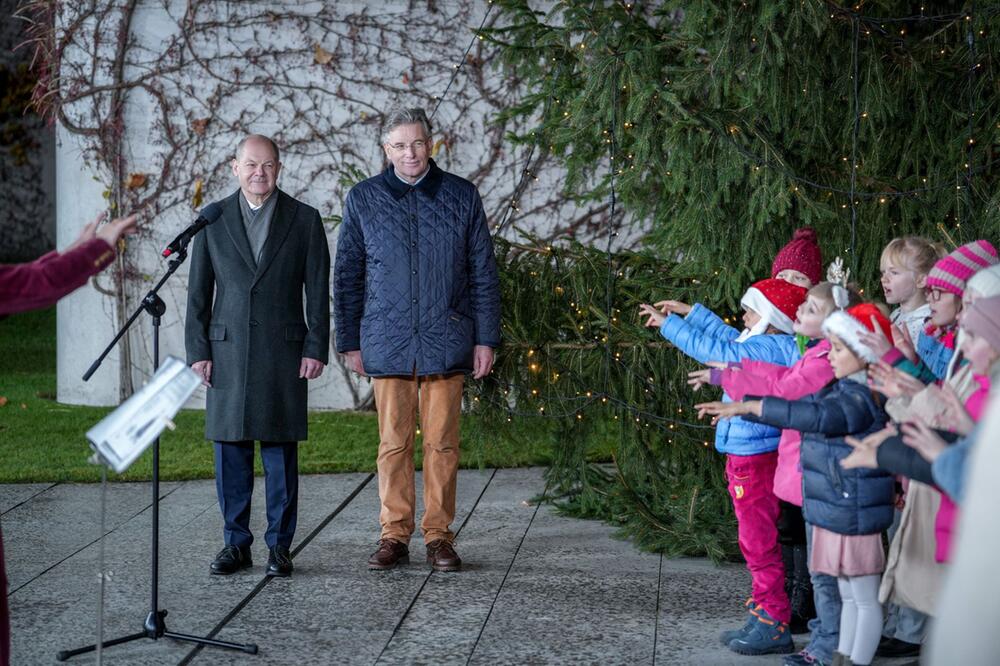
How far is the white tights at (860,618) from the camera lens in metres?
3.97

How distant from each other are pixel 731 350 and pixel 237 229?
7.51 feet

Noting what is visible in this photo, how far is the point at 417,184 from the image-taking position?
5637 millimetres

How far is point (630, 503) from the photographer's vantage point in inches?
245

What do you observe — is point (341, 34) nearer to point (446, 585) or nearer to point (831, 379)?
point (446, 585)

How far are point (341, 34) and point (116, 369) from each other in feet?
10.8

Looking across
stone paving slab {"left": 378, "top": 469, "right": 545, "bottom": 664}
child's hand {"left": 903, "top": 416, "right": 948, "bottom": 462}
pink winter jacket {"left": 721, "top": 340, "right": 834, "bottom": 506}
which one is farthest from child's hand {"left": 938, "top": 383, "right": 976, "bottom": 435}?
stone paving slab {"left": 378, "top": 469, "right": 545, "bottom": 664}

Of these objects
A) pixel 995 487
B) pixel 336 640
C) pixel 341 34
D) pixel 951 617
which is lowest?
pixel 336 640

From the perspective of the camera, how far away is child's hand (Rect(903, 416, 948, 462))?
10.1ft

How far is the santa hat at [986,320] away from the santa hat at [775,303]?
133 centimetres

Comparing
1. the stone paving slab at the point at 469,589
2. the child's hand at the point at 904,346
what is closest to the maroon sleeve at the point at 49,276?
the stone paving slab at the point at 469,589

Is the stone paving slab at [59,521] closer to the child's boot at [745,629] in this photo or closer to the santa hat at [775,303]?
the child's boot at [745,629]

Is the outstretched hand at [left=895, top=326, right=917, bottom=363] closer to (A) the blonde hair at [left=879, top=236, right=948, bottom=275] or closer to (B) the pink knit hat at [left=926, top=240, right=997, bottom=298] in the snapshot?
(B) the pink knit hat at [left=926, top=240, right=997, bottom=298]

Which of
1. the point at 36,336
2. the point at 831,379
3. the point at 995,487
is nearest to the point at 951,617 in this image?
the point at 995,487

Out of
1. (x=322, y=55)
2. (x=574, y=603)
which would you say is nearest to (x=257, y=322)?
(x=574, y=603)
